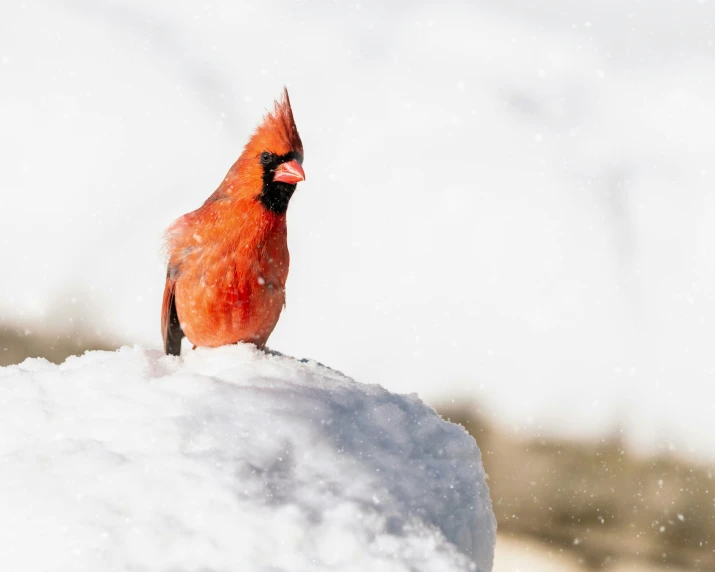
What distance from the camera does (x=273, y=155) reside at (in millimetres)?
1622

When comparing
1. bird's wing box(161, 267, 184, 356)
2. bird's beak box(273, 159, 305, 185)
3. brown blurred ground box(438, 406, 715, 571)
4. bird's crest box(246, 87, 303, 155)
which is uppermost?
bird's crest box(246, 87, 303, 155)

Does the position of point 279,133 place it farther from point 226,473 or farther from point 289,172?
point 226,473

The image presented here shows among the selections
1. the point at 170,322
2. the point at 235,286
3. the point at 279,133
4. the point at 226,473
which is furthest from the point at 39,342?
the point at 226,473

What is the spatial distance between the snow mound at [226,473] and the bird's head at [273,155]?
41cm

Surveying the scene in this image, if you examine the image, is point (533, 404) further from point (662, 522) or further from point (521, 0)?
point (521, 0)

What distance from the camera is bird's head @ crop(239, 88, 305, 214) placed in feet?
5.28

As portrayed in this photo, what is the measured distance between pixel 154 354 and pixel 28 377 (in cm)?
24

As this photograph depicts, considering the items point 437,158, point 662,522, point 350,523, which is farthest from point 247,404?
point 662,522

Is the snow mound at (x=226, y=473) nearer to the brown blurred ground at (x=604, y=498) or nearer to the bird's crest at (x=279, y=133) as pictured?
the bird's crest at (x=279, y=133)

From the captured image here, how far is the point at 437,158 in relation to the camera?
111 inches

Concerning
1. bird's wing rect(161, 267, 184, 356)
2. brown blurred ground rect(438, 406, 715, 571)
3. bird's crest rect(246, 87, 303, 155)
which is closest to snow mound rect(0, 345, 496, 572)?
bird's wing rect(161, 267, 184, 356)

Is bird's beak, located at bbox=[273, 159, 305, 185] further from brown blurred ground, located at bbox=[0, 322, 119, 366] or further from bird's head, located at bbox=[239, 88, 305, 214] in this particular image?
brown blurred ground, located at bbox=[0, 322, 119, 366]

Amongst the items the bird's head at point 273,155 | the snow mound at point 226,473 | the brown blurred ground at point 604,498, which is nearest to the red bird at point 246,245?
the bird's head at point 273,155

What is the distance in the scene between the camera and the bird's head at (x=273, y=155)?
1.61 meters
